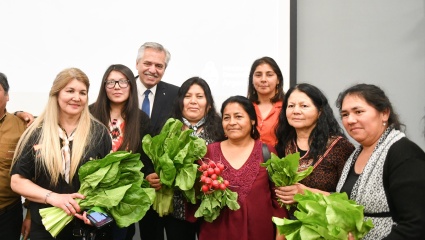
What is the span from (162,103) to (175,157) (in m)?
1.01

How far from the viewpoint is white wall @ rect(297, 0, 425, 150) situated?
355cm

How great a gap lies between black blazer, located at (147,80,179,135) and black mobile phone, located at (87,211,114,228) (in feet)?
3.30

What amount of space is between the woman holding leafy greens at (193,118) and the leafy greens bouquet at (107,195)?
49 centimetres

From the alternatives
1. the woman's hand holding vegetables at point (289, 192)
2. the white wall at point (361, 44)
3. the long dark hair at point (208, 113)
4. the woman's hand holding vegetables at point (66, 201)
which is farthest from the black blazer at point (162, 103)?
the white wall at point (361, 44)

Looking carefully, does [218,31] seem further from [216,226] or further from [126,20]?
[216,226]

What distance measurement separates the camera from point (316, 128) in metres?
2.33

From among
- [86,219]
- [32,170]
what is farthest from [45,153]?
[86,219]

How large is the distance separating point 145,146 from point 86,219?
0.51 metres

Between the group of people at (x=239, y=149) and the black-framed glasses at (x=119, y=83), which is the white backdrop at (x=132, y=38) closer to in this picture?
the group of people at (x=239, y=149)

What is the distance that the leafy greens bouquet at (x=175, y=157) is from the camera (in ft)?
6.84

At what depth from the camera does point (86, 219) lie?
189 centimetres

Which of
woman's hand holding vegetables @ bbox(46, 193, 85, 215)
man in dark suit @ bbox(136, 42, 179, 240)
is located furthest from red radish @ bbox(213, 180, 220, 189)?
man in dark suit @ bbox(136, 42, 179, 240)

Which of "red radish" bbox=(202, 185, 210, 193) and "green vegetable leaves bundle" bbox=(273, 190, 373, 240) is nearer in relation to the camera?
"green vegetable leaves bundle" bbox=(273, 190, 373, 240)

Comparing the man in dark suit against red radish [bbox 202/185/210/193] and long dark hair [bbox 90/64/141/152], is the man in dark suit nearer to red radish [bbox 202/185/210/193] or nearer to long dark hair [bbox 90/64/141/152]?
long dark hair [bbox 90/64/141/152]
